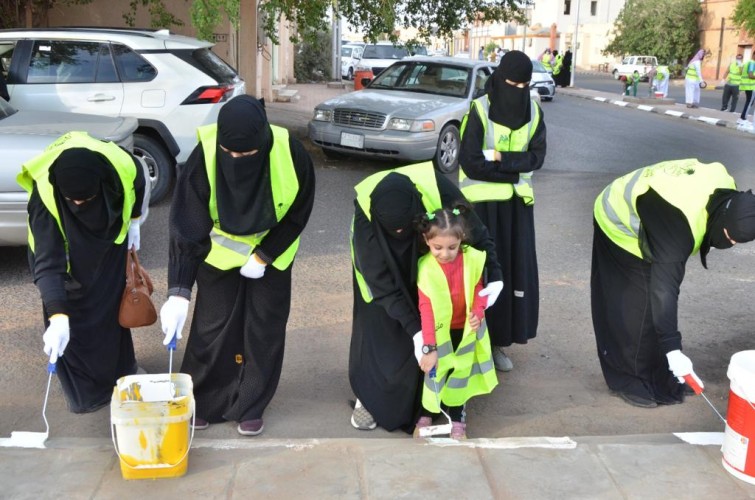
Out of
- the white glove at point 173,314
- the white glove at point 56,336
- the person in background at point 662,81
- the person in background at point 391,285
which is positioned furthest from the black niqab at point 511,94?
the person in background at point 662,81

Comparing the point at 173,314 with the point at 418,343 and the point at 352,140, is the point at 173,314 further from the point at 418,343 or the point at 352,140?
the point at 352,140

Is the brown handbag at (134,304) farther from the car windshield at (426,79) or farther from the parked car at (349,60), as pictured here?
the parked car at (349,60)

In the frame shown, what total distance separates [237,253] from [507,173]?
5.76ft

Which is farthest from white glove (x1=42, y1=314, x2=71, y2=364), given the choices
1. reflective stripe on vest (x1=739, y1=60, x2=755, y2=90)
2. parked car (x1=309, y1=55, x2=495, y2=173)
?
reflective stripe on vest (x1=739, y1=60, x2=755, y2=90)

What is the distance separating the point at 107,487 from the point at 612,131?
1624 centimetres

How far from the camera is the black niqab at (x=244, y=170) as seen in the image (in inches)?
137

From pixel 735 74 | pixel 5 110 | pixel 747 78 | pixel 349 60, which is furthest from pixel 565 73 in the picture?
pixel 5 110

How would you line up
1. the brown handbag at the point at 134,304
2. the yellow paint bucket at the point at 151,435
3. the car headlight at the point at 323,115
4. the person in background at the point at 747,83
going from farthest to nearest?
the person in background at the point at 747,83 < the car headlight at the point at 323,115 < the brown handbag at the point at 134,304 < the yellow paint bucket at the point at 151,435

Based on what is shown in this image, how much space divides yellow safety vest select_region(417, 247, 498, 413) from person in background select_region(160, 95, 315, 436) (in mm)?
691

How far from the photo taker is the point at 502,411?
4430 mm

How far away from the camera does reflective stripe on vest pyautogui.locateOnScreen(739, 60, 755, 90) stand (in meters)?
20.0

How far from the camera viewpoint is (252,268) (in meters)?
3.77

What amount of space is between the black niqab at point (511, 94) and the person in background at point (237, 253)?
56.4 inches

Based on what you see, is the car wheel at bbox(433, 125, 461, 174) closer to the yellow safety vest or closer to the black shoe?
the black shoe
